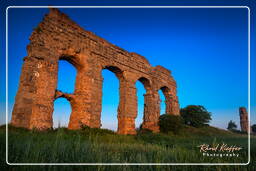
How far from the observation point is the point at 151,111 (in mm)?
16812

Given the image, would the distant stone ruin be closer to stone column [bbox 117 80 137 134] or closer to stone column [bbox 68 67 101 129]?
stone column [bbox 117 80 137 134]

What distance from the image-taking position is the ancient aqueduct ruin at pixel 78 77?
882 cm

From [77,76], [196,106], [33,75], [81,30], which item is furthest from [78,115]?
[196,106]

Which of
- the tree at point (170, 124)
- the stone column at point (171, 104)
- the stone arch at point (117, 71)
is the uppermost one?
the stone arch at point (117, 71)

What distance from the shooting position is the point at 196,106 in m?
26.3

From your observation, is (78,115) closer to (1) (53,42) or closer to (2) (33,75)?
(2) (33,75)

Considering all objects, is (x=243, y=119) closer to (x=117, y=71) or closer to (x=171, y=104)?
(x=171, y=104)

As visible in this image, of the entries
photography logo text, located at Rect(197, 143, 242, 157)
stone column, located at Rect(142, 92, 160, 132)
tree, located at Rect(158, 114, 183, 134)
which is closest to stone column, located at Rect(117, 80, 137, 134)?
stone column, located at Rect(142, 92, 160, 132)

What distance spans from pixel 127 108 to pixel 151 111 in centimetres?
381

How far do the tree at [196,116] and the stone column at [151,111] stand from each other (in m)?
10.3

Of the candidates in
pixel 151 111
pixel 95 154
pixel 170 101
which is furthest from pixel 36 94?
pixel 170 101

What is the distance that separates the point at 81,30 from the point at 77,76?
3.33m

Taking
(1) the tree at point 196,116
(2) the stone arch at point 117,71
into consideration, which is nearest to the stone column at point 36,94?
(2) the stone arch at point 117,71

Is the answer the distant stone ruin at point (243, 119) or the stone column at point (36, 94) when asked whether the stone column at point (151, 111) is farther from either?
the distant stone ruin at point (243, 119)
